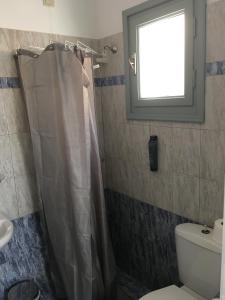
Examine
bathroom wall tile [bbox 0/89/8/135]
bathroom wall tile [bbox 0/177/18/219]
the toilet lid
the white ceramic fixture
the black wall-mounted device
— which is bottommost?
the toilet lid

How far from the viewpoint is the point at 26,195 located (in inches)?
79.6

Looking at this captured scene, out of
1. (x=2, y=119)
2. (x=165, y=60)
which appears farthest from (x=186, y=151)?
(x=2, y=119)

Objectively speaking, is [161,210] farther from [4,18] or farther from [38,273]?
[4,18]

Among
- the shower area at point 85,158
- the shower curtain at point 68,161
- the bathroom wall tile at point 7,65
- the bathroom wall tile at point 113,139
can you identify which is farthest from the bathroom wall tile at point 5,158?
the bathroom wall tile at point 113,139

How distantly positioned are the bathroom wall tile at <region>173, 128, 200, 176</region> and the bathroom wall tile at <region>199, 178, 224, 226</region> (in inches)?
4.1

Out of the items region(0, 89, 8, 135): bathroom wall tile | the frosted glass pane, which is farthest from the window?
region(0, 89, 8, 135): bathroom wall tile

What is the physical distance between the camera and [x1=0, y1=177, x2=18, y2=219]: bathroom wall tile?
6.25 feet

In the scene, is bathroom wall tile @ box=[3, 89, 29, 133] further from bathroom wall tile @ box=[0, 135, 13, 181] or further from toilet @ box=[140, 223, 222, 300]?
toilet @ box=[140, 223, 222, 300]

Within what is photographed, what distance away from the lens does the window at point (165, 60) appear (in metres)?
1.60

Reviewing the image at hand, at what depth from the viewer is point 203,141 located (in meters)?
1.65

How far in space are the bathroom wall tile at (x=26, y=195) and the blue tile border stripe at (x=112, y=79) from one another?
65 cm

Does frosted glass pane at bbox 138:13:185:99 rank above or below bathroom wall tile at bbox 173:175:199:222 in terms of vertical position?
above

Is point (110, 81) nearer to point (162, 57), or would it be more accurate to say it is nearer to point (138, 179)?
point (162, 57)

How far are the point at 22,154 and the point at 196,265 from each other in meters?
1.36
